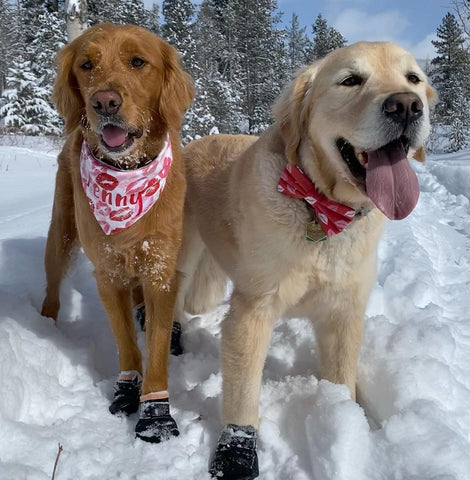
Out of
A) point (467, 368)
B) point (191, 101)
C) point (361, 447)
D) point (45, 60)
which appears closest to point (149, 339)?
point (361, 447)

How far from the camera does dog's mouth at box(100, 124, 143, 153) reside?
220 centimetres

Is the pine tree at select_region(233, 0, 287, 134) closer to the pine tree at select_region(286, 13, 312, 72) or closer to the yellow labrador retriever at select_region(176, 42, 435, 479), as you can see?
the pine tree at select_region(286, 13, 312, 72)

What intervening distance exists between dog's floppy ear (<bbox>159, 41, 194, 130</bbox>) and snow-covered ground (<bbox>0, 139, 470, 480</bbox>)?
143 cm

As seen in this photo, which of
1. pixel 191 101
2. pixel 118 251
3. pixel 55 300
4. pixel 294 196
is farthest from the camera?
pixel 55 300

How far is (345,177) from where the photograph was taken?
6.54ft

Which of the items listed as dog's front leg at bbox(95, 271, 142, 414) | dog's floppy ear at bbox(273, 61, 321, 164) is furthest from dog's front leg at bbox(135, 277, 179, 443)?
dog's floppy ear at bbox(273, 61, 321, 164)

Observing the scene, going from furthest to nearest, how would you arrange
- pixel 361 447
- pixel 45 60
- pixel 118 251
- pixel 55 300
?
pixel 45 60
pixel 55 300
pixel 118 251
pixel 361 447

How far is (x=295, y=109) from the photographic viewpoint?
7.06 feet

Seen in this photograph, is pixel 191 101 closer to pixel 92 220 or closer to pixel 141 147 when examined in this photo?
pixel 141 147

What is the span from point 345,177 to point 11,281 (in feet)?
8.52

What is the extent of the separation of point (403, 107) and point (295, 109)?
55 cm

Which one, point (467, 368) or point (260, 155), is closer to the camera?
point (260, 155)

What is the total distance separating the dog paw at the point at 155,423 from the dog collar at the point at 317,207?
3.48 feet

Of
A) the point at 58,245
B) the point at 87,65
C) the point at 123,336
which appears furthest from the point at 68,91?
the point at 123,336
